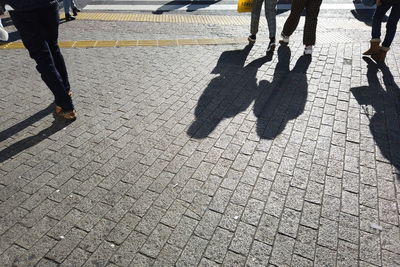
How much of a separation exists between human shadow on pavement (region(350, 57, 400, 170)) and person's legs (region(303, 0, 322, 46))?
1.17m

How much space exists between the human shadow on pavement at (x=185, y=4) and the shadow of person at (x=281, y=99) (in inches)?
199

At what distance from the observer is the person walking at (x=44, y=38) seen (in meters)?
3.45

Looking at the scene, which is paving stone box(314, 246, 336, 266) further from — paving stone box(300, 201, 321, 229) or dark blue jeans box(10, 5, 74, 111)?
dark blue jeans box(10, 5, 74, 111)

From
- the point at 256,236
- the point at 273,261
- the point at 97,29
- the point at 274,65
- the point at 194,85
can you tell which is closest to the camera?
the point at 273,261

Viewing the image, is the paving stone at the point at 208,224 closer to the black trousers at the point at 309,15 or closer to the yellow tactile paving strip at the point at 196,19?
the black trousers at the point at 309,15

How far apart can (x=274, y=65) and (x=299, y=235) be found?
3.82m

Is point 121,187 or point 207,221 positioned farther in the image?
point 121,187

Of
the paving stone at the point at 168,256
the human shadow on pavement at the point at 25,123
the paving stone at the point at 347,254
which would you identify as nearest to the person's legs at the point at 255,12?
the human shadow on pavement at the point at 25,123

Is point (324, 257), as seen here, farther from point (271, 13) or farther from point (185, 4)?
point (185, 4)

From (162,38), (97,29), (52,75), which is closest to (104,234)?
(52,75)

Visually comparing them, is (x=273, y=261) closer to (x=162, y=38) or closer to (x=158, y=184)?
(x=158, y=184)

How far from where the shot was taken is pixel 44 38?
3.75m

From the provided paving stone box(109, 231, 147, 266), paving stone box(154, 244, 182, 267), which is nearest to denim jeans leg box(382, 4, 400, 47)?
paving stone box(154, 244, 182, 267)

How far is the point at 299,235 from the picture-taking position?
2.54 metres
